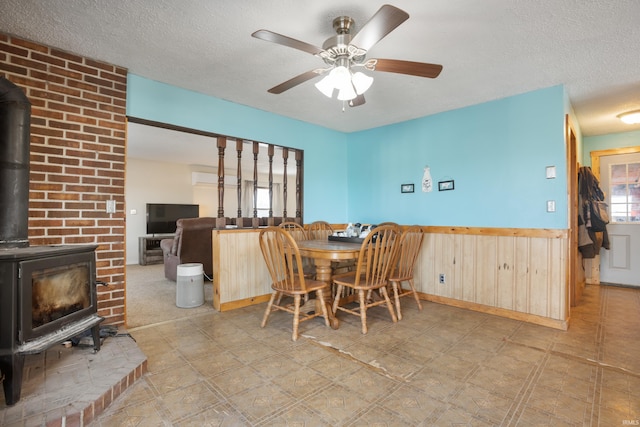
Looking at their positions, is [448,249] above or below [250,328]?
above

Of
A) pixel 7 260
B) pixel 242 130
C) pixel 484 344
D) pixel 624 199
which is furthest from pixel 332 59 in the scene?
pixel 624 199

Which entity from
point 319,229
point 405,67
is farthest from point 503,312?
point 405,67

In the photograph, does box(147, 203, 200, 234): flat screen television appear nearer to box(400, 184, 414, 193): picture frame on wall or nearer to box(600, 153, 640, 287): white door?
box(400, 184, 414, 193): picture frame on wall

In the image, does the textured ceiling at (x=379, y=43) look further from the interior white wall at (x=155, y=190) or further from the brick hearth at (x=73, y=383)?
the interior white wall at (x=155, y=190)

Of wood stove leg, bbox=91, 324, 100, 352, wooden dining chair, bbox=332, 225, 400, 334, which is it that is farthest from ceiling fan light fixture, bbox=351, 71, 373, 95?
wood stove leg, bbox=91, 324, 100, 352

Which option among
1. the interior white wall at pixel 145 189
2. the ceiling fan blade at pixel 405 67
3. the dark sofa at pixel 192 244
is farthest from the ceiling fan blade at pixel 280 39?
the interior white wall at pixel 145 189

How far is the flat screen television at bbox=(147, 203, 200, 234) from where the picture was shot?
683 cm

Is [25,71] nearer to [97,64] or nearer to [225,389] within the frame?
[97,64]

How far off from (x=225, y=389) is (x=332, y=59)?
2119 millimetres

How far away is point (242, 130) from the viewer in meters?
3.53

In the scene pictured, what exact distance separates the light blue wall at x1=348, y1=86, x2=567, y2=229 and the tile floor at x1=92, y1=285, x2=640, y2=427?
1.20 meters

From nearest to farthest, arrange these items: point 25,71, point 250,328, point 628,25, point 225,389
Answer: point 225,389, point 628,25, point 25,71, point 250,328

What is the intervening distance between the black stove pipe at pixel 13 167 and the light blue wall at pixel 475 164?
11.9ft

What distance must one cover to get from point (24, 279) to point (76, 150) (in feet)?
4.17
